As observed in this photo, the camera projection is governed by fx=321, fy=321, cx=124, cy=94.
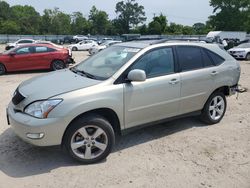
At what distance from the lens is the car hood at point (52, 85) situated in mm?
4297

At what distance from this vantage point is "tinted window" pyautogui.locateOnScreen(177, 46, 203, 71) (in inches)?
214

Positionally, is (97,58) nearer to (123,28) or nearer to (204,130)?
(204,130)

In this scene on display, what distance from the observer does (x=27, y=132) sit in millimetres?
4117

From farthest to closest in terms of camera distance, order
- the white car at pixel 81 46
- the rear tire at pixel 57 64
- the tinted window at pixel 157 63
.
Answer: the white car at pixel 81 46
the rear tire at pixel 57 64
the tinted window at pixel 157 63

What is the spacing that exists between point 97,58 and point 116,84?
3.90ft

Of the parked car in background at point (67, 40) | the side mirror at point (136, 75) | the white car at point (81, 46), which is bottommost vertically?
the parked car in background at point (67, 40)

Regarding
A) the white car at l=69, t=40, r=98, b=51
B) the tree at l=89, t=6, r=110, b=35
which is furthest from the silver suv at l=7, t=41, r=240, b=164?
the tree at l=89, t=6, r=110, b=35

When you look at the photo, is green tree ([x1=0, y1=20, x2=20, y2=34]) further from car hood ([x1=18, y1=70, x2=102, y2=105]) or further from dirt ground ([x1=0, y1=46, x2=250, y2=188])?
car hood ([x1=18, y1=70, x2=102, y2=105])

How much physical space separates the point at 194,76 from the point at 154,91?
0.97 meters

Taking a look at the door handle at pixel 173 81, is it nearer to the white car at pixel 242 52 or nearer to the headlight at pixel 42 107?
the headlight at pixel 42 107

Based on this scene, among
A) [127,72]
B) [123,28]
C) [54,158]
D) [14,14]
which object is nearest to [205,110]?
[127,72]

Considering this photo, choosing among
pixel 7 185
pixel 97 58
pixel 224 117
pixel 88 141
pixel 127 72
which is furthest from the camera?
pixel 224 117

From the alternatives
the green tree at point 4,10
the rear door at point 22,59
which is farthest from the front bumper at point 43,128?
the green tree at point 4,10

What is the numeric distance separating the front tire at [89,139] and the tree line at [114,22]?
7304cm
